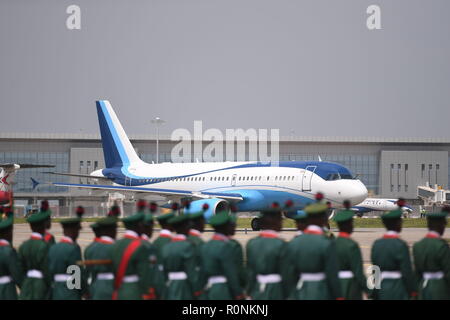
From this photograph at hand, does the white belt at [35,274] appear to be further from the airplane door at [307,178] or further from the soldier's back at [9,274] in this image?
the airplane door at [307,178]

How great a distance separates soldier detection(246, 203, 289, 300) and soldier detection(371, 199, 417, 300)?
1.49 m

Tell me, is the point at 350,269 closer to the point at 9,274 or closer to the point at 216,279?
the point at 216,279

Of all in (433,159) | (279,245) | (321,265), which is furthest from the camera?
(433,159)

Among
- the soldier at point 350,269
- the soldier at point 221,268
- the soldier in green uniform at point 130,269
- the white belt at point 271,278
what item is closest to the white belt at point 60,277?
the soldier in green uniform at point 130,269

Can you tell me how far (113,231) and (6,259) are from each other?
1673 mm

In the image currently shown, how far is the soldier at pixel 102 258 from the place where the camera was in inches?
455

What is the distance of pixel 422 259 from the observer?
11422mm

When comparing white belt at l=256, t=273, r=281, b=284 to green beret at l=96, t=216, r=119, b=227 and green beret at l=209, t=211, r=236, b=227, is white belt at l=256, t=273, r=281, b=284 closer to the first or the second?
green beret at l=209, t=211, r=236, b=227

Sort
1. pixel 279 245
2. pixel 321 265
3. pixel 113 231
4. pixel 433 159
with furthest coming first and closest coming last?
pixel 433 159, pixel 113 231, pixel 279 245, pixel 321 265

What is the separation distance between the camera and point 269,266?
1083 cm

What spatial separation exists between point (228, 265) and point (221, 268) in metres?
0.15

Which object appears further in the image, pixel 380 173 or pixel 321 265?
pixel 380 173
